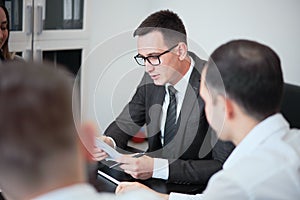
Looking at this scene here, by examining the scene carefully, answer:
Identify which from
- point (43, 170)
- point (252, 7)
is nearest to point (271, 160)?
point (43, 170)

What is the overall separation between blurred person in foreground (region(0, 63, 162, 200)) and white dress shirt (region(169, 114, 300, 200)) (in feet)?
1.72

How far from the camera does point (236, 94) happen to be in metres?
1.31

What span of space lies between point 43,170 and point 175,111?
161 centimetres

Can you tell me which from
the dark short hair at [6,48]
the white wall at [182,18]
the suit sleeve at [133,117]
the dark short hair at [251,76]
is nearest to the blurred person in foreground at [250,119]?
the dark short hair at [251,76]

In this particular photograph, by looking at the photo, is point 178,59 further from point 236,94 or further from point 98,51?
point 98,51

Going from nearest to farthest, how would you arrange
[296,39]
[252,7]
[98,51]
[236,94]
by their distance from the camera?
[236,94] → [296,39] → [252,7] → [98,51]

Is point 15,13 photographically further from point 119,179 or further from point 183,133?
point 119,179

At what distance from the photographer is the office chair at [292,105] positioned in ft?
7.55

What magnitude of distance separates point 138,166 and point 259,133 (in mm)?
762

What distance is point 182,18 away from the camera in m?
3.73

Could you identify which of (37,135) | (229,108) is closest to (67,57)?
(229,108)

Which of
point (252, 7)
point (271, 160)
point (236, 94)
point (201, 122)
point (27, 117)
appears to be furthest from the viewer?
point (252, 7)

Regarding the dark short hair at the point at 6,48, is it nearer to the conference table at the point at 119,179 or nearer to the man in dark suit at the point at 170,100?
the man in dark suit at the point at 170,100

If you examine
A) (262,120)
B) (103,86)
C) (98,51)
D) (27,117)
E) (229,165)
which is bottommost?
(103,86)
